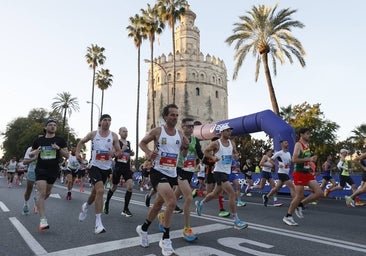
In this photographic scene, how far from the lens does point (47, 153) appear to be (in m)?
7.10

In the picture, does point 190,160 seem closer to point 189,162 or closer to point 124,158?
point 189,162

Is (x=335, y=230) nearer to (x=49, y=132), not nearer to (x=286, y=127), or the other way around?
(x=49, y=132)

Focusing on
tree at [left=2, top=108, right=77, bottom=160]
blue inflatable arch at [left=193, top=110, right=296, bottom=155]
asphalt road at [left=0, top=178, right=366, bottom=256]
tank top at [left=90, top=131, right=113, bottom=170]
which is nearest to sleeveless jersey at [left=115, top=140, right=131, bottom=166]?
asphalt road at [left=0, top=178, right=366, bottom=256]

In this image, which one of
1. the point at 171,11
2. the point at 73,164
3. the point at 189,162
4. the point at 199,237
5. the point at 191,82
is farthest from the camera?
the point at 191,82

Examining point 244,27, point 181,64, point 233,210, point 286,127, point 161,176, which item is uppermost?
point 181,64

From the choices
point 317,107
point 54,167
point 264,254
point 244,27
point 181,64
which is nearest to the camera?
point 264,254

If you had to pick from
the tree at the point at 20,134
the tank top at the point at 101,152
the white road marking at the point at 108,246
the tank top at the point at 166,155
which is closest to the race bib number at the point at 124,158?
the tank top at the point at 101,152

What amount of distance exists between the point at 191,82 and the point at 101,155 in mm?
65827

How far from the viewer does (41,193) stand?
6.77 metres

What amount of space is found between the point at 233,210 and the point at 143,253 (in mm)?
2497

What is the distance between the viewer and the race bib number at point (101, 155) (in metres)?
6.82

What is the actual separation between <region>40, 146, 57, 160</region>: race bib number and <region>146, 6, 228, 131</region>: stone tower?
209 ft

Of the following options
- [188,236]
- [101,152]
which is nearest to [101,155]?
[101,152]

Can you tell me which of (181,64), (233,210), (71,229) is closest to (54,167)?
(71,229)
